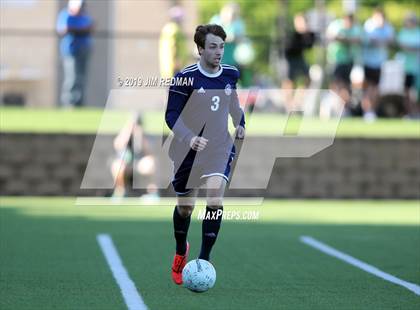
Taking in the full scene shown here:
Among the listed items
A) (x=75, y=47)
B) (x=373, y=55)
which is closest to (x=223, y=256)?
(x=75, y=47)

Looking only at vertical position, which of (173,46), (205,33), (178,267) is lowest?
(173,46)

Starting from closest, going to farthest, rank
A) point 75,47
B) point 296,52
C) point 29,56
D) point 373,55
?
point 75,47 → point 373,55 → point 296,52 → point 29,56

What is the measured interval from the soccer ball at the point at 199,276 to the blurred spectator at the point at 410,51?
1443 cm

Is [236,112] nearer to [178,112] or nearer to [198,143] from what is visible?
[178,112]

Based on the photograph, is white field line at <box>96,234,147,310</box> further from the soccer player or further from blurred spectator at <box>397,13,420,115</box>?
blurred spectator at <box>397,13,420,115</box>

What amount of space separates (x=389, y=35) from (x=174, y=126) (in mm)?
14108

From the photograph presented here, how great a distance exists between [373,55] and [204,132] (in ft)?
43.4

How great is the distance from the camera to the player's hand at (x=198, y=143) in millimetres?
9125

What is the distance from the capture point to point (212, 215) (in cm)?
938

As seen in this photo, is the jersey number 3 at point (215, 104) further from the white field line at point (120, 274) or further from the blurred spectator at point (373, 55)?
the blurred spectator at point (373, 55)

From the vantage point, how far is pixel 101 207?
60.4 ft

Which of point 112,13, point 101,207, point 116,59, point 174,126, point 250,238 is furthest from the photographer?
point 112,13

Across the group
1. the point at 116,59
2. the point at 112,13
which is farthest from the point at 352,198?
the point at 112,13

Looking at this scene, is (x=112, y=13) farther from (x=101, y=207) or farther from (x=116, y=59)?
(x=101, y=207)
